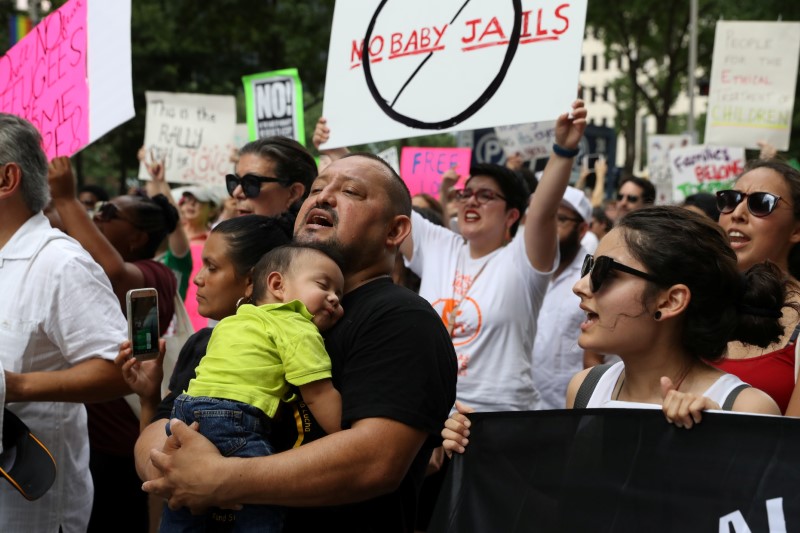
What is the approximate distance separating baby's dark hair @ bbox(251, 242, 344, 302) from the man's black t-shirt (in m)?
0.16

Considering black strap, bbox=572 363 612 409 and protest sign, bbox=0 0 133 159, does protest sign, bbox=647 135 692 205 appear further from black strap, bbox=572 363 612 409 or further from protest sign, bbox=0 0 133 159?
black strap, bbox=572 363 612 409

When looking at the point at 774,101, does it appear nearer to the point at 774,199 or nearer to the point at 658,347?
the point at 774,199

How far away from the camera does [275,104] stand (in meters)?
7.52

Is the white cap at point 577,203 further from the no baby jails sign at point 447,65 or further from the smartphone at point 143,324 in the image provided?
the smartphone at point 143,324

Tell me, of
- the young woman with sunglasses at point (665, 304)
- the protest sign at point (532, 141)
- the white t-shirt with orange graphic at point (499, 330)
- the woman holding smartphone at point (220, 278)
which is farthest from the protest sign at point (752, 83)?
the young woman with sunglasses at point (665, 304)

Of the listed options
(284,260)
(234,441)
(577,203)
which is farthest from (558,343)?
(234,441)

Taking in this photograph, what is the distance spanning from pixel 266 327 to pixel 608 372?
97cm

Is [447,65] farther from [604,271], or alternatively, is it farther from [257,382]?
[257,382]

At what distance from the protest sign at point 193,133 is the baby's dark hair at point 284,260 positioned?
773 centimetres

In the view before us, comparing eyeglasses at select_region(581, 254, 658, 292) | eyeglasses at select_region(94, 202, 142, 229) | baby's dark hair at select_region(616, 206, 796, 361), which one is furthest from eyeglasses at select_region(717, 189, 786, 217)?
eyeglasses at select_region(94, 202, 142, 229)

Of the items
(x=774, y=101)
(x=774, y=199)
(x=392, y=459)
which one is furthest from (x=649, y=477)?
(x=774, y=101)

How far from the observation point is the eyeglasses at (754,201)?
3.84 metres

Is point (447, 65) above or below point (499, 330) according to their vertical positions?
above

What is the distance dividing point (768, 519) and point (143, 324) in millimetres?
1949
